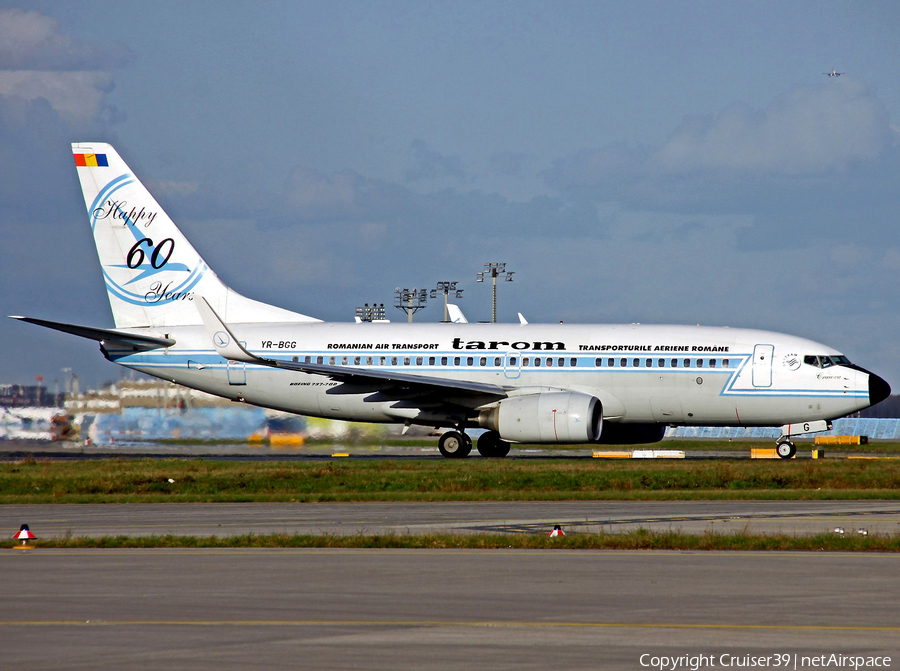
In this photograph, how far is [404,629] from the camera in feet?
31.6

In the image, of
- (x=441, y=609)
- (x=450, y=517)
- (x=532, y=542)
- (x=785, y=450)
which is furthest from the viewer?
(x=785, y=450)

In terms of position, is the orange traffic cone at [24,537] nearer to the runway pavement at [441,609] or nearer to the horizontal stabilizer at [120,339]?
the runway pavement at [441,609]

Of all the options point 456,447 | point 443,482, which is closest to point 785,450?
point 456,447

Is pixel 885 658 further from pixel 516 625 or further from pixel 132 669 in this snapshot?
pixel 132 669

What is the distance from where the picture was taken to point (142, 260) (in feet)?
141

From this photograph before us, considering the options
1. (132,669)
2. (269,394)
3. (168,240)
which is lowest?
(132,669)

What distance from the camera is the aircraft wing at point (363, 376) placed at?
121 feet

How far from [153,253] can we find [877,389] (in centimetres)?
2577

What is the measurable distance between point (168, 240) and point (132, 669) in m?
36.2

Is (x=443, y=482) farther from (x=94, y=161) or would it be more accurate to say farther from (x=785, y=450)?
(x=94, y=161)

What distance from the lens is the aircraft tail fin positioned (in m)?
42.5

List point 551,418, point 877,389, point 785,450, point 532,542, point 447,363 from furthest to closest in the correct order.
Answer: point 447,363
point 785,450
point 877,389
point 551,418
point 532,542

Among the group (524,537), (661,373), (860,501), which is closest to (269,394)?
(661,373)

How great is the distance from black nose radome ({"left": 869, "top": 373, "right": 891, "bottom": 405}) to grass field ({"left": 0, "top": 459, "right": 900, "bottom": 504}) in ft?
10.4
